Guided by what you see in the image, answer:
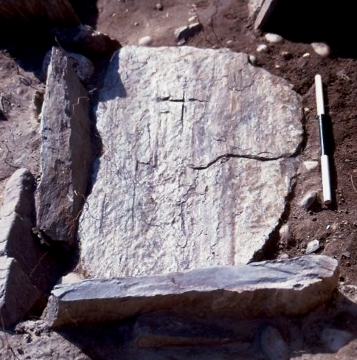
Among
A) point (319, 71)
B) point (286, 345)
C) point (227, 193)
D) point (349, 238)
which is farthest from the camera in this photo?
point (319, 71)

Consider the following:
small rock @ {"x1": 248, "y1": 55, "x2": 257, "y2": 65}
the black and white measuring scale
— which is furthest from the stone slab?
the black and white measuring scale

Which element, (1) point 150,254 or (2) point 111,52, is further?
(2) point 111,52

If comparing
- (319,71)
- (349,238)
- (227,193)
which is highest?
(319,71)

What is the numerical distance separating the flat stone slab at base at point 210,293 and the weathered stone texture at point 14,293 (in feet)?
0.56

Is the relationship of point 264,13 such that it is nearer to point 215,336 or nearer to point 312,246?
point 312,246

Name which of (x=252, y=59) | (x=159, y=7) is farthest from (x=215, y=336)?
(x=159, y=7)

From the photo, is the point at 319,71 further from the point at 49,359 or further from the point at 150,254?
the point at 49,359

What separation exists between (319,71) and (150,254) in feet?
4.78

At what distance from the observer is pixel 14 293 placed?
319 cm

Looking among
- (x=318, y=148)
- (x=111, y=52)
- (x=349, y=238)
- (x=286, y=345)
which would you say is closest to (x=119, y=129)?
(x=111, y=52)

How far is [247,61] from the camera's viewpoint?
14.6 feet

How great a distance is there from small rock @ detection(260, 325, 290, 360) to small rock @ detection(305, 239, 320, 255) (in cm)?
59

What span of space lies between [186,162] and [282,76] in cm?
80

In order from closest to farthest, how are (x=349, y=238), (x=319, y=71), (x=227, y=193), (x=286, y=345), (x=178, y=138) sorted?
(x=286, y=345) < (x=349, y=238) < (x=227, y=193) < (x=178, y=138) < (x=319, y=71)
